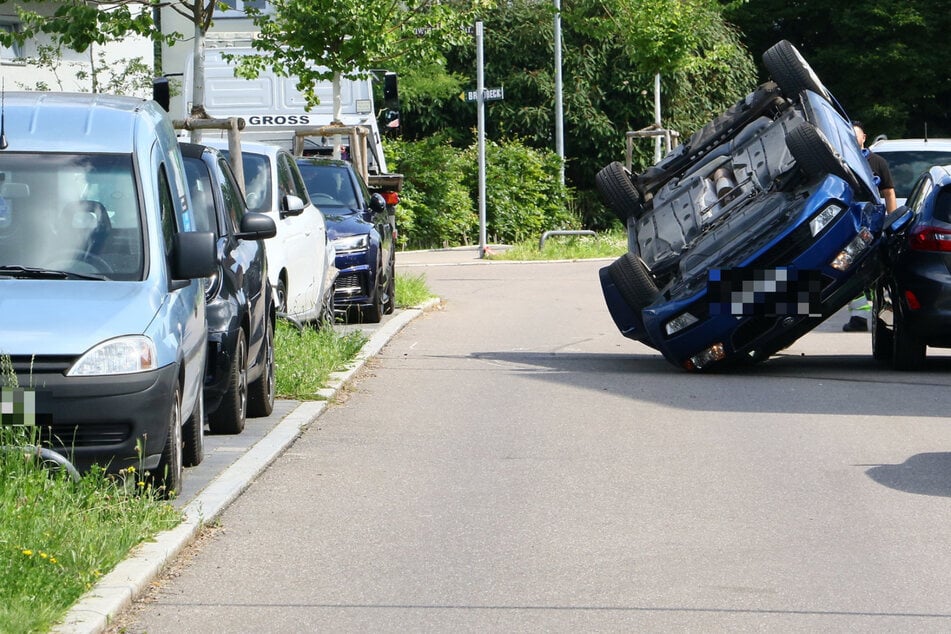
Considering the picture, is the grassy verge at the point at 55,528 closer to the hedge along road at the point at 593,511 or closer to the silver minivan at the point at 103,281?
the silver minivan at the point at 103,281

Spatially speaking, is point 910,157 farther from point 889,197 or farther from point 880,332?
point 880,332

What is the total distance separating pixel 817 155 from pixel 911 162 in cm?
706

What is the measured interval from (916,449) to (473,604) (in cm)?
434

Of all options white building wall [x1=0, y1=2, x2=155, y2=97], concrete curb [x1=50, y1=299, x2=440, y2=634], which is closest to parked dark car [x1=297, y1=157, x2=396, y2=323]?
concrete curb [x1=50, y1=299, x2=440, y2=634]

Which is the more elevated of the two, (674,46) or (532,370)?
(674,46)

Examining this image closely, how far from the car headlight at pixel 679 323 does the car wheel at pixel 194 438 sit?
5.30 metres

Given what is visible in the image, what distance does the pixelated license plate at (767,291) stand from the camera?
12883 millimetres

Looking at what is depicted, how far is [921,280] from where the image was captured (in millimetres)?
13219

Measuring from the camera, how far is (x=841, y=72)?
175 ft

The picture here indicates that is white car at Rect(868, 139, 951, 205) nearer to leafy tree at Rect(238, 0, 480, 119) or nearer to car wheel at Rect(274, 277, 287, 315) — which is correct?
leafy tree at Rect(238, 0, 480, 119)

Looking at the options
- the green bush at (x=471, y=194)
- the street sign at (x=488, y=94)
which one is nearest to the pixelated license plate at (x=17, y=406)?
the street sign at (x=488, y=94)

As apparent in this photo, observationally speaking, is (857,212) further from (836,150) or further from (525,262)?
(525,262)

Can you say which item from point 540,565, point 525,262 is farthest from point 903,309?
point 525,262

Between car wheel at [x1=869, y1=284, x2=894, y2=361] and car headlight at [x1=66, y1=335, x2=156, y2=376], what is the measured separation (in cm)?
827
